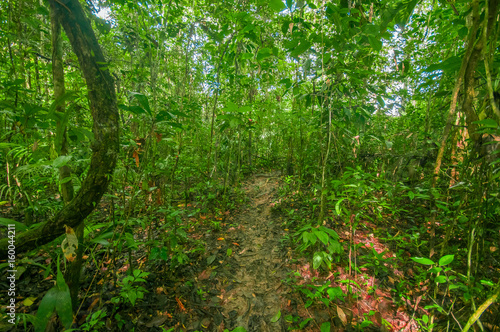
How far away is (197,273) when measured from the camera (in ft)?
8.84

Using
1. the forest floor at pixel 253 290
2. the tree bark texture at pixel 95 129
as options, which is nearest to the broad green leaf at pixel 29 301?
the forest floor at pixel 253 290

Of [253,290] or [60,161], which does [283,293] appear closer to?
[253,290]

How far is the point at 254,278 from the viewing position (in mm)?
2770

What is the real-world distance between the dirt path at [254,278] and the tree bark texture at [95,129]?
1845 millimetres

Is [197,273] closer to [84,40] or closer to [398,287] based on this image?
[398,287]

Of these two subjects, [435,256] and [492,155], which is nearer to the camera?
[492,155]

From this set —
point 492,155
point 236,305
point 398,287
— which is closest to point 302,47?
point 492,155

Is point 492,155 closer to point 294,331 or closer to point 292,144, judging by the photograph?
point 294,331

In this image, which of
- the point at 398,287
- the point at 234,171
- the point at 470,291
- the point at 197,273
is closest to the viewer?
the point at 470,291

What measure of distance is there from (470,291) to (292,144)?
473cm

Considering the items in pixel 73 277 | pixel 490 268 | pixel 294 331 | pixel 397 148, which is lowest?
pixel 294 331

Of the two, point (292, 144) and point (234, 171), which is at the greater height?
point (292, 144)

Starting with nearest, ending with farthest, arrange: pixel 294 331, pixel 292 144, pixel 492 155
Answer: pixel 492 155 < pixel 294 331 < pixel 292 144

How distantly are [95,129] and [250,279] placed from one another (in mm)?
2529
